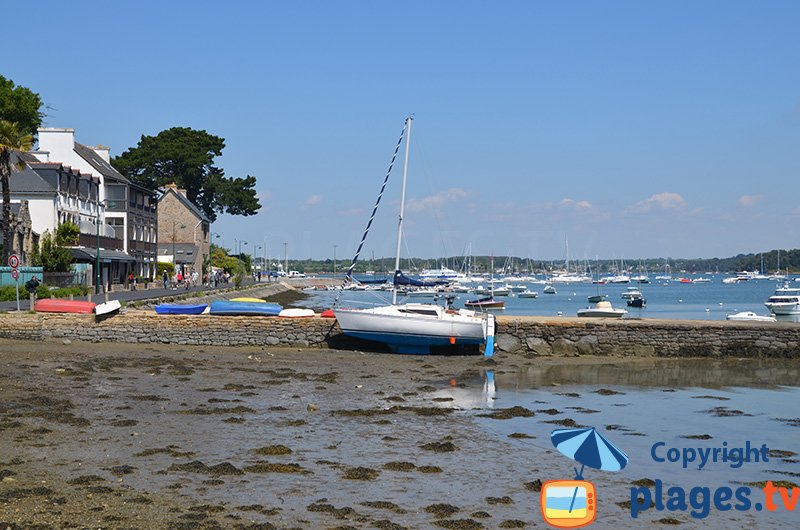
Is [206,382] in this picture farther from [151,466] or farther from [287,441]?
[151,466]

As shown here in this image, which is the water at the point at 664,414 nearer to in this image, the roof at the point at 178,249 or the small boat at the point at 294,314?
the small boat at the point at 294,314

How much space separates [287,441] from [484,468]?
424cm

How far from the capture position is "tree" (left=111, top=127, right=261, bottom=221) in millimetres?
111625

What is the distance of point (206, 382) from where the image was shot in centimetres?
2584

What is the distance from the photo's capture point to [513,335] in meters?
36.2

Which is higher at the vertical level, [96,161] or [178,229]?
[96,161]

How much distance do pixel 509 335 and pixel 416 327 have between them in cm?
435

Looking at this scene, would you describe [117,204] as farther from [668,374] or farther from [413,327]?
[668,374]

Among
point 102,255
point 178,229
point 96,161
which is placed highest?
point 96,161

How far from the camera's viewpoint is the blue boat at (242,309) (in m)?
37.1

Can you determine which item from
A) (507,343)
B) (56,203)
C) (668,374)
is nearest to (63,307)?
(507,343)

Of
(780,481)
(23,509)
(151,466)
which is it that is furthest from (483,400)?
(23,509)

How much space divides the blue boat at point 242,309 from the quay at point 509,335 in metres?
0.85

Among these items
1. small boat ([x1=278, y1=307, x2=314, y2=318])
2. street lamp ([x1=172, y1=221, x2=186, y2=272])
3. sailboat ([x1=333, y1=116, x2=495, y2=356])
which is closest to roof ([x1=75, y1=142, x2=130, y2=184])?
street lamp ([x1=172, y1=221, x2=186, y2=272])
